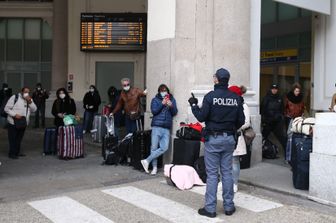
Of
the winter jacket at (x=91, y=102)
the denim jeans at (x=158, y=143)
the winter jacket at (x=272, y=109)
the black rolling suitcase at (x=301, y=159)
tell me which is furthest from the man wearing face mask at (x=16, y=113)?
the black rolling suitcase at (x=301, y=159)

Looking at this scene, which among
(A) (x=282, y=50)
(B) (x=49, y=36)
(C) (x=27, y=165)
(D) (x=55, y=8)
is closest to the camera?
(C) (x=27, y=165)

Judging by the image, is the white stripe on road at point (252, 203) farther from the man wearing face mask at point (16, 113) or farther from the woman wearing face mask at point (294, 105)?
the man wearing face mask at point (16, 113)

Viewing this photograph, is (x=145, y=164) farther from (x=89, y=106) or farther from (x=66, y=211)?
(x=89, y=106)

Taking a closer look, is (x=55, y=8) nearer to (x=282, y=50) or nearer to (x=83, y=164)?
(x=282, y=50)

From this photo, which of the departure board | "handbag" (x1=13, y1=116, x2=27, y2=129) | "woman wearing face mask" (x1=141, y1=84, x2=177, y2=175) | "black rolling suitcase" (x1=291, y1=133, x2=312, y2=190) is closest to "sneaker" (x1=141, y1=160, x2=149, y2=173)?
"woman wearing face mask" (x1=141, y1=84, x2=177, y2=175)

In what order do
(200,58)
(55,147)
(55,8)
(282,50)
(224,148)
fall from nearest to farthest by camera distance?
(224,148), (200,58), (55,147), (282,50), (55,8)

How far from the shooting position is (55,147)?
36.7 feet

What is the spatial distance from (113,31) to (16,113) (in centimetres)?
1025

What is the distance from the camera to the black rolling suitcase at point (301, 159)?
6805 mm

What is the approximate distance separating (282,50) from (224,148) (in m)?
12.7

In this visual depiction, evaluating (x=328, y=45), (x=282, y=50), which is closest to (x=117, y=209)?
(x=328, y=45)

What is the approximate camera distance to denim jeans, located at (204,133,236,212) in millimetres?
5734

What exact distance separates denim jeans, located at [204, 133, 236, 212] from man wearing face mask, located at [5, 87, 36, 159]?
236 inches

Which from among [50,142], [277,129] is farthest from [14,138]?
[277,129]
